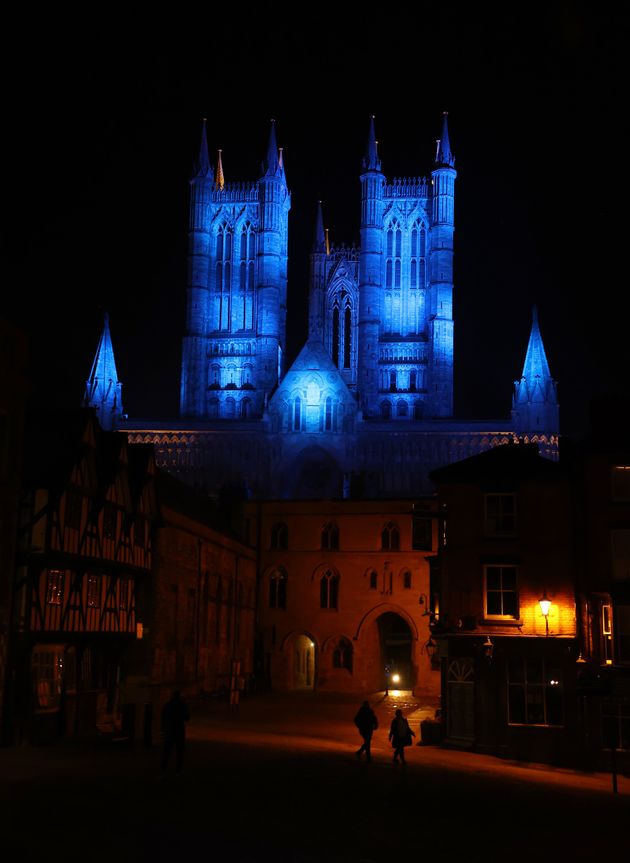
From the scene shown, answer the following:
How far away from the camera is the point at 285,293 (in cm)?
9581

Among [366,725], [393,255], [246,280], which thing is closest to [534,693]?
[366,725]

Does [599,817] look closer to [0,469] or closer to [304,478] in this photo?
[0,469]

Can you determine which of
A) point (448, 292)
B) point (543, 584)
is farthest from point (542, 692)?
point (448, 292)

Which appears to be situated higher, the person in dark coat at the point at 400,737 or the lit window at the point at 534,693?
the lit window at the point at 534,693

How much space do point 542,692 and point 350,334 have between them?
74.0 meters

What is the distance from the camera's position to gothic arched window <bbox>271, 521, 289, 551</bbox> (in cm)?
5506

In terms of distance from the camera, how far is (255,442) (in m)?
82.6

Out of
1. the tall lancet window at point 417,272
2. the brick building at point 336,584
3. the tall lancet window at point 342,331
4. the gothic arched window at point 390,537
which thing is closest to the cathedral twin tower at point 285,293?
the tall lancet window at point 417,272

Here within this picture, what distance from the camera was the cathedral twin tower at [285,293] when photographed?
9206 centimetres

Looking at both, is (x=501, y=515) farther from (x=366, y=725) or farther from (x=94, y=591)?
(x=94, y=591)

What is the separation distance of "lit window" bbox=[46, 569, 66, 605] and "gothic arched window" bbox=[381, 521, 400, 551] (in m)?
27.2

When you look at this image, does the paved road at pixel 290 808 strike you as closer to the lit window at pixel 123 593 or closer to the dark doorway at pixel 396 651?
the lit window at pixel 123 593

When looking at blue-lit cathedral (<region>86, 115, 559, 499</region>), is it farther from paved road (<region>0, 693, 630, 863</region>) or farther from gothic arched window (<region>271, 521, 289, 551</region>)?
paved road (<region>0, 693, 630, 863</region>)

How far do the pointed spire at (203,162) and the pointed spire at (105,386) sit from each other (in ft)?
55.4
